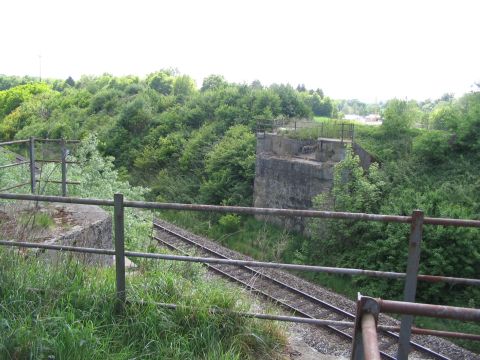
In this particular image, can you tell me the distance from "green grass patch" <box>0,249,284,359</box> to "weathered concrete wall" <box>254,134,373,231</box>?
1519 cm

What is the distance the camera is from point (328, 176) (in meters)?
18.6

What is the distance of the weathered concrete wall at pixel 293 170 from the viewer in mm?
18984

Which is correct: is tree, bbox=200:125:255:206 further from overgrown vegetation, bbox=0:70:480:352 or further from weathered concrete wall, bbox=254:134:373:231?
weathered concrete wall, bbox=254:134:373:231

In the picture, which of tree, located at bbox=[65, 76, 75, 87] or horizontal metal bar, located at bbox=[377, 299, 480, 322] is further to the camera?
tree, located at bbox=[65, 76, 75, 87]

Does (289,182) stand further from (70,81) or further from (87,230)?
(70,81)

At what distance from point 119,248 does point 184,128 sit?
1183 inches

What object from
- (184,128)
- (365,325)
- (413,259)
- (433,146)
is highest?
(184,128)

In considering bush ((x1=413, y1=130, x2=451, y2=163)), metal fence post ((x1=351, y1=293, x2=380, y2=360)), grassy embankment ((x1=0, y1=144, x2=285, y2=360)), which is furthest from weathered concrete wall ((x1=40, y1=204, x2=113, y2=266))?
bush ((x1=413, y1=130, x2=451, y2=163))

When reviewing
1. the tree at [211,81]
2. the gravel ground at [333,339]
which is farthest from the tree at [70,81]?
the gravel ground at [333,339]

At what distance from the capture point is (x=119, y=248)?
370 centimetres

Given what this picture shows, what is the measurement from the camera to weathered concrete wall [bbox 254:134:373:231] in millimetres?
18984

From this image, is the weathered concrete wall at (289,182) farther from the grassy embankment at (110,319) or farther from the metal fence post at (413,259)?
the metal fence post at (413,259)

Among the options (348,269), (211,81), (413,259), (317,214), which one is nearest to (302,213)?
(317,214)

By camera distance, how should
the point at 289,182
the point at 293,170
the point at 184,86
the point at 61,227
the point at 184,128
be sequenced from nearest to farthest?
the point at 61,227 → the point at 293,170 → the point at 289,182 → the point at 184,128 → the point at 184,86
